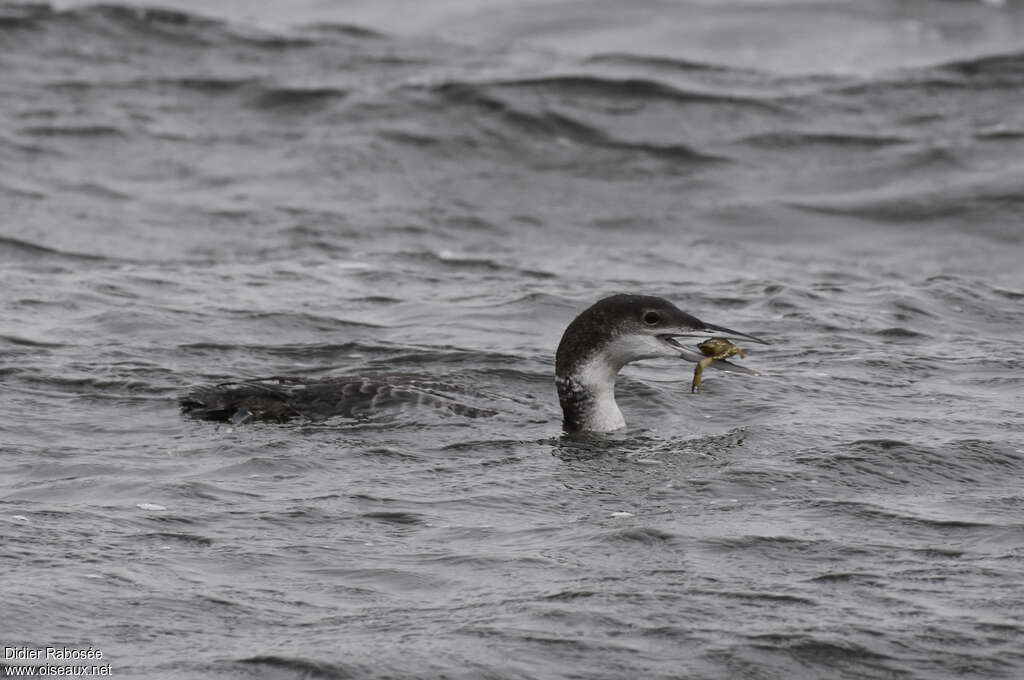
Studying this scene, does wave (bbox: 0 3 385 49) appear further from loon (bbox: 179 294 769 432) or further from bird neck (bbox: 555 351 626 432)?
bird neck (bbox: 555 351 626 432)

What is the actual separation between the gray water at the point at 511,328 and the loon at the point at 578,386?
0.14 m

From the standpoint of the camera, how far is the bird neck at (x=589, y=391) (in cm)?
1009

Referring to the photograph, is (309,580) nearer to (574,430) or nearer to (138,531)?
(138,531)

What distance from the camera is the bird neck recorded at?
33.1 ft

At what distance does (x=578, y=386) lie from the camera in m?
10.1

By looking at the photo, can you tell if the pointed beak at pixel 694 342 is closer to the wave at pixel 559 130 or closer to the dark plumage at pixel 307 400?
the dark plumage at pixel 307 400

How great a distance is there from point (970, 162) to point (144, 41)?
10.2m

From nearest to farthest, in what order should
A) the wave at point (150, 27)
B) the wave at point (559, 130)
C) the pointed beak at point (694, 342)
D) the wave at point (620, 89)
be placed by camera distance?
the pointed beak at point (694, 342)
the wave at point (559, 130)
the wave at point (620, 89)
the wave at point (150, 27)

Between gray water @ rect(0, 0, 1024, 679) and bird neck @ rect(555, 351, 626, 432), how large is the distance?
128 mm

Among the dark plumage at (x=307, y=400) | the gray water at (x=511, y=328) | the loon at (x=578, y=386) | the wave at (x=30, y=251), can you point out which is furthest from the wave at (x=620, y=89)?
the dark plumage at (x=307, y=400)

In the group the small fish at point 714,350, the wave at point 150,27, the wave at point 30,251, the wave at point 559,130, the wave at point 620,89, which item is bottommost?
the wave at point 30,251

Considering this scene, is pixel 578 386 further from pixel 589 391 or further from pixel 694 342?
pixel 694 342

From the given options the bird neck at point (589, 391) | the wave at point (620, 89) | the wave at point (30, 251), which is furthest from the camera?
the wave at point (620, 89)

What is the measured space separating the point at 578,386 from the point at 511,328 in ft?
8.71
